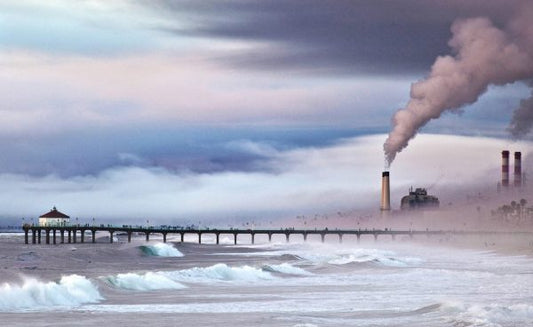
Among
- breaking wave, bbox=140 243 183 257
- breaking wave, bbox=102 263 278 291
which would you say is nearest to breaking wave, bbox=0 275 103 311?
breaking wave, bbox=102 263 278 291

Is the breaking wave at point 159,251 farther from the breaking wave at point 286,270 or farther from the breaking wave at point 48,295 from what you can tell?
the breaking wave at point 48,295

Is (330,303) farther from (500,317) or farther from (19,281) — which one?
(19,281)

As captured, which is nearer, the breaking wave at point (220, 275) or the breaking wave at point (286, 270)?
the breaking wave at point (220, 275)

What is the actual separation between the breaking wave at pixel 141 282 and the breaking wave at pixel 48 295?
5994 mm

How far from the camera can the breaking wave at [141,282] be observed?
63.8 metres

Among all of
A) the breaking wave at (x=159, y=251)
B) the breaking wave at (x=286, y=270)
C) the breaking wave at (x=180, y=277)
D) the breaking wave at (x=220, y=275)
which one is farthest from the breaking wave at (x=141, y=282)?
the breaking wave at (x=159, y=251)

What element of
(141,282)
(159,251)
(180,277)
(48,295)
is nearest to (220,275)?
(180,277)

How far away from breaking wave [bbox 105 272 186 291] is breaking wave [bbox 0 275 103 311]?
5.99 meters

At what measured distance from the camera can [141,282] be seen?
6538 centimetres

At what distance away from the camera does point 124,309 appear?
4753cm

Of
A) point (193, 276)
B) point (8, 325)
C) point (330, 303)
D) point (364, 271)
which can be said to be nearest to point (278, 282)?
point (193, 276)

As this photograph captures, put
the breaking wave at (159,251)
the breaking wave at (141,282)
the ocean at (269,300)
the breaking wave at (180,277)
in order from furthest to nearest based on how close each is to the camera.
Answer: the breaking wave at (159,251)
the breaking wave at (180,277)
the breaking wave at (141,282)
the ocean at (269,300)

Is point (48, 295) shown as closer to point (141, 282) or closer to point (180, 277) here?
point (141, 282)

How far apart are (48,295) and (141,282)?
13882 mm
